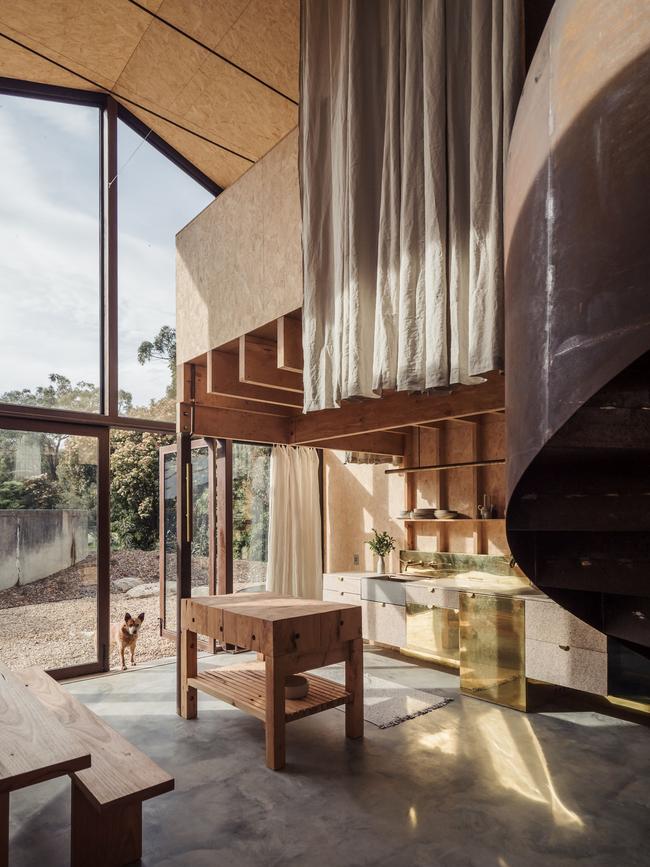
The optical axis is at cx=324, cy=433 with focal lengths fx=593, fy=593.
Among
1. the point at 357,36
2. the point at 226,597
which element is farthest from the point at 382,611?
the point at 357,36

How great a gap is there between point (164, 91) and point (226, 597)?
15.3ft

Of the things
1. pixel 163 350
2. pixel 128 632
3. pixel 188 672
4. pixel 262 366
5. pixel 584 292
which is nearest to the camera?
pixel 584 292

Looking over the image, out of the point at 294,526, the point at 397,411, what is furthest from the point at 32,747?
the point at 294,526

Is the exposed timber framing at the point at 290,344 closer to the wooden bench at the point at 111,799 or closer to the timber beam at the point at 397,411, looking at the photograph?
the timber beam at the point at 397,411

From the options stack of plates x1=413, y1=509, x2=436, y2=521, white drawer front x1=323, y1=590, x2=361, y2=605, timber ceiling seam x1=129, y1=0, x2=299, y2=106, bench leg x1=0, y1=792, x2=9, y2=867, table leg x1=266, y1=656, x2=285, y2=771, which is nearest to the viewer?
bench leg x1=0, y1=792, x2=9, y2=867

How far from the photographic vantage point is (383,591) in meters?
5.54

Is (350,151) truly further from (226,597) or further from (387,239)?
(226,597)

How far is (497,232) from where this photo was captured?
255 centimetres

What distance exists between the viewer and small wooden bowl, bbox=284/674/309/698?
3.74m

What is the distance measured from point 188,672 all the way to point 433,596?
6.94 feet

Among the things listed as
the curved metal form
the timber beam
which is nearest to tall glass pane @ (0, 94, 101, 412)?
the timber beam

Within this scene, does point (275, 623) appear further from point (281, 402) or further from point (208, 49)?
point (208, 49)

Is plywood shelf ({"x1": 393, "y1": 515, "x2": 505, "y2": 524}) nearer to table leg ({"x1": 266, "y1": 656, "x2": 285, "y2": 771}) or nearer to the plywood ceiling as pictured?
table leg ({"x1": 266, "y1": 656, "x2": 285, "y2": 771})

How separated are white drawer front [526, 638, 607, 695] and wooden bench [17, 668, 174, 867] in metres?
2.81
